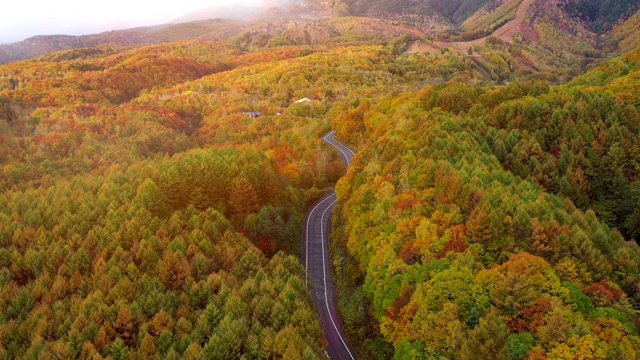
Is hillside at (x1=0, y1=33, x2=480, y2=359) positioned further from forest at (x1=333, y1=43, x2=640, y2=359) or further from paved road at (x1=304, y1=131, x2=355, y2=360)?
forest at (x1=333, y1=43, x2=640, y2=359)

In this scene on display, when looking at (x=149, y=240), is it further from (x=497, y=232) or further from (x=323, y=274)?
(x=497, y=232)

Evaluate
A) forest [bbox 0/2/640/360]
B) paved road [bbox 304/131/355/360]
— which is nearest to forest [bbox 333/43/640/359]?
forest [bbox 0/2/640/360]

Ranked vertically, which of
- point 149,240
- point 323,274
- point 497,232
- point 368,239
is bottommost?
point 323,274

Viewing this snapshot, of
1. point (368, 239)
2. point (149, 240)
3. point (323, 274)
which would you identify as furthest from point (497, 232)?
point (149, 240)

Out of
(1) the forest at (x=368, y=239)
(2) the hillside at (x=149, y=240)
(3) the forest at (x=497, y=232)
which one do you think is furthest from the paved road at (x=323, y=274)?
(2) the hillside at (x=149, y=240)

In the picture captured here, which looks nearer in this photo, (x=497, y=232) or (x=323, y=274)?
(x=497, y=232)
